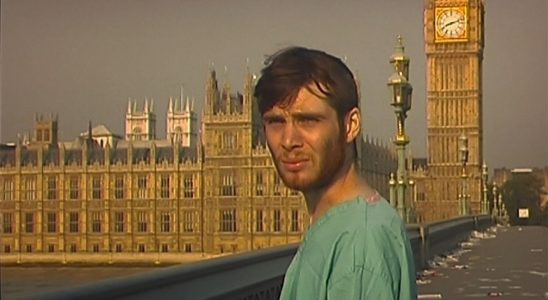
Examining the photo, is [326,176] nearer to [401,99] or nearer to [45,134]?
[401,99]

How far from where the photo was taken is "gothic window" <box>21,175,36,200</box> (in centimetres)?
4910

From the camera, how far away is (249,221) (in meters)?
49.8

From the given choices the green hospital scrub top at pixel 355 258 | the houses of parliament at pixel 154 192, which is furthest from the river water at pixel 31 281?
the houses of parliament at pixel 154 192

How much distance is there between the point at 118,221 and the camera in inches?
2045

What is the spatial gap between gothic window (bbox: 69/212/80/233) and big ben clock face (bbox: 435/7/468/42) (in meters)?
19.8

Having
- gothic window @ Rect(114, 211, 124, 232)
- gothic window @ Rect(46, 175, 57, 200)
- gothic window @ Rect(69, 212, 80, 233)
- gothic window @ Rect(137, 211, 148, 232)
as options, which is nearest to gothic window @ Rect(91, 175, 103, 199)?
gothic window @ Rect(114, 211, 124, 232)

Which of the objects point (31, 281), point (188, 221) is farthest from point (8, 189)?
point (31, 281)

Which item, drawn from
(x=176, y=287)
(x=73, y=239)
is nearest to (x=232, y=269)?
(x=176, y=287)

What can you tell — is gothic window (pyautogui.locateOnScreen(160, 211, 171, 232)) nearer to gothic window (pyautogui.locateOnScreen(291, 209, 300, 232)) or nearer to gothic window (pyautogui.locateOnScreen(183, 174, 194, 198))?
gothic window (pyautogui.locateOnScreen(183, 174, 194, 198))

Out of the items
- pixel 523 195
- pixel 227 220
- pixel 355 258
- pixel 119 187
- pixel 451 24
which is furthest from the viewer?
pixel 451 24

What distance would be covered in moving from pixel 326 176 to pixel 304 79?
0.38 feet

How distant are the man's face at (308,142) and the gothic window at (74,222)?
51.7m

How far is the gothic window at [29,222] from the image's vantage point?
52.3 meters

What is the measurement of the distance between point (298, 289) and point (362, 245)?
10 cm
